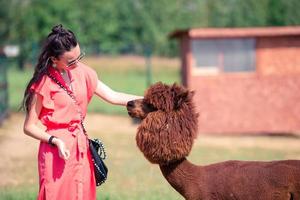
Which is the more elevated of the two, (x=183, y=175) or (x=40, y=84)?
(x=40, y=84)

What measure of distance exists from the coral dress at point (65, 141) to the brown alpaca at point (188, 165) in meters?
0.47

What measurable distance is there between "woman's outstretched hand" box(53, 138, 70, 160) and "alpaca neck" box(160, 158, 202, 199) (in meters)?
0.74

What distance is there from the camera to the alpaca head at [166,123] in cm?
450

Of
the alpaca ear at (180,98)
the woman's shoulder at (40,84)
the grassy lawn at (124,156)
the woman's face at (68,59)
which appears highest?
the woman's face at (68,59)

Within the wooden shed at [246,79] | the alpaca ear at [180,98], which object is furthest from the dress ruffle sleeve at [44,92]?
the wooden shed at [246,79]

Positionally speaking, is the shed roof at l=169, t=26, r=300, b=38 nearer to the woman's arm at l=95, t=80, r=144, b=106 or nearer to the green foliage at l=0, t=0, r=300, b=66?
the woman's arm at l=95, t=80, r=144, b=106

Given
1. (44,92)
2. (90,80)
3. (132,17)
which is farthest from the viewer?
(132,17)

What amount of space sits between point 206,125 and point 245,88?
1685 millimetres

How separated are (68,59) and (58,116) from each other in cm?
44

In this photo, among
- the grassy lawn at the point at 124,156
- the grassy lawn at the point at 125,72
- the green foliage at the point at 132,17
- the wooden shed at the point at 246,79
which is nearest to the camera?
the grassy lawn at the point at 124,156

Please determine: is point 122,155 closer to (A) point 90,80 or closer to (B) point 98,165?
(B) point 98,165

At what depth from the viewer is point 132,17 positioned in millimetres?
62031

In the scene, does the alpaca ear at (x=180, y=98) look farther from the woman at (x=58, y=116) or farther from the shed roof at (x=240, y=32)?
the shed roof at (x=240, y=32)

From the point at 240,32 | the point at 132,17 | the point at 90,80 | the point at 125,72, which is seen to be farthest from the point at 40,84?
the point at 132,17
